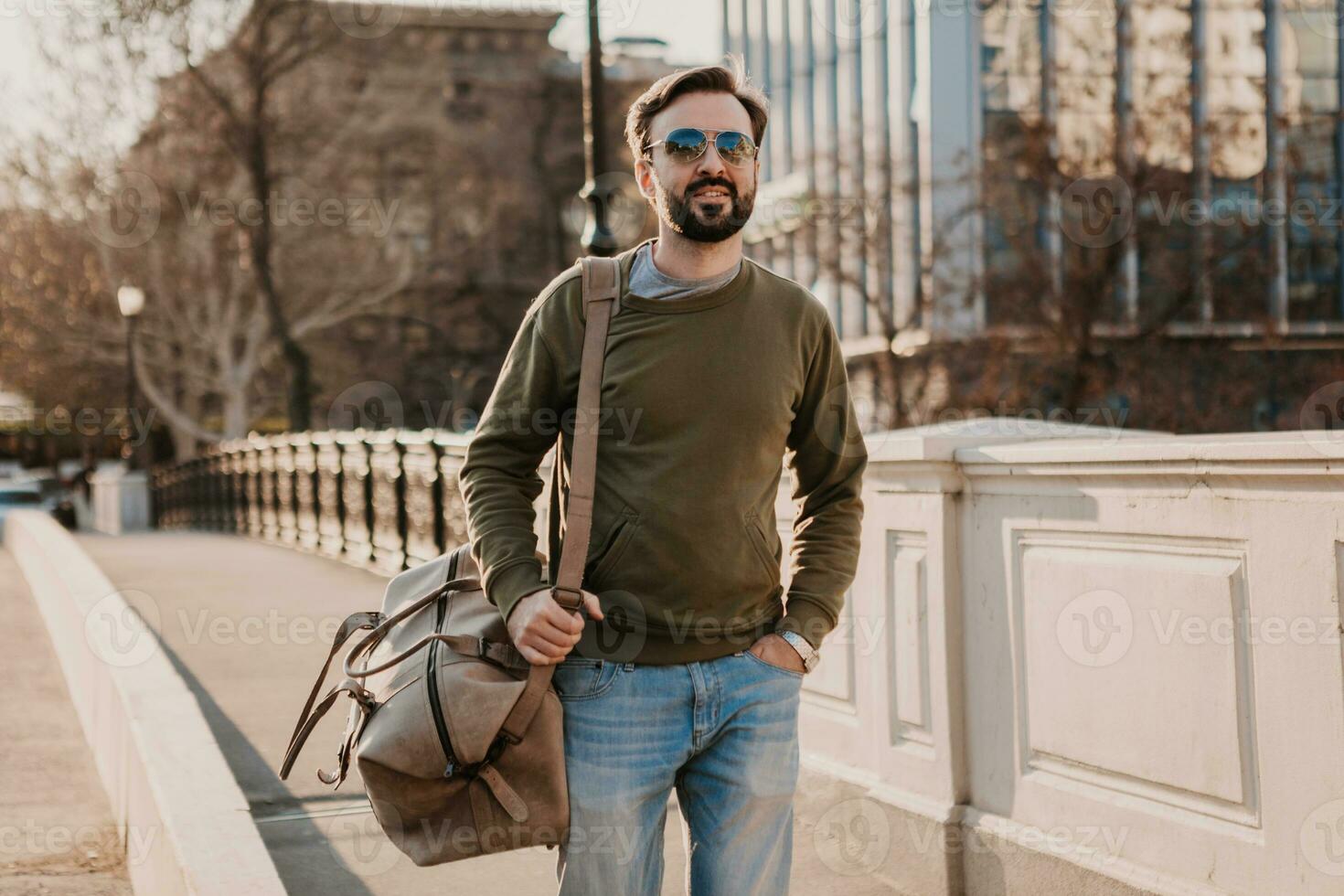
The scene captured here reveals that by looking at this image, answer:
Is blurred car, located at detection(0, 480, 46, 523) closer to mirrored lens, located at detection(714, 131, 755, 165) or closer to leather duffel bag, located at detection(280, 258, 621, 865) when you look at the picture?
leather duffel bag, located at detection(280, 258, 621, 865)

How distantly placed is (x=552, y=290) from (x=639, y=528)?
0.47 m

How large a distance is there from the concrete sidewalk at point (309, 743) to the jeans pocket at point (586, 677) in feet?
7.42

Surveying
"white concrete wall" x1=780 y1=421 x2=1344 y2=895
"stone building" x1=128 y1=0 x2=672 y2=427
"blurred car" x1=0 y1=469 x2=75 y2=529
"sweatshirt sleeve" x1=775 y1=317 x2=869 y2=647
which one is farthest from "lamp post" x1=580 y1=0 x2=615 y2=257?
"blurred car" x1=0 y1=469 x2=75 y2=529

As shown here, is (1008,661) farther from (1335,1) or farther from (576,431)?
(1335,1)

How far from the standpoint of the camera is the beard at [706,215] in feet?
9.19

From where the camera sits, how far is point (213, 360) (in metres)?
39.6

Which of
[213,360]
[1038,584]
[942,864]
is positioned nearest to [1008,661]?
[1038,584]

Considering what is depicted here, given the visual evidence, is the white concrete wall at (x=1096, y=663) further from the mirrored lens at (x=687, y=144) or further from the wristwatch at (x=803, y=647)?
the mirrored lens at (x=687, y=144)

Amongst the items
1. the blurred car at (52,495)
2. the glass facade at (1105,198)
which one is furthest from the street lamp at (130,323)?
the glass facade at (1105,198)

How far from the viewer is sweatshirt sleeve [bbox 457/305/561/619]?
279cm

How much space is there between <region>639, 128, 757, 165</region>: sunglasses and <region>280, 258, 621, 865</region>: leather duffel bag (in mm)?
273

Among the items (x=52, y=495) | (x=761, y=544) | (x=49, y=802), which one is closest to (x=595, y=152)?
(x=49, y=802)

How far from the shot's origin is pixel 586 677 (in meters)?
2.80

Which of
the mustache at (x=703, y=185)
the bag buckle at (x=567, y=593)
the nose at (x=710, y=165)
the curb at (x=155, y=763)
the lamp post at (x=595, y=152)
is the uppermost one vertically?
the lamp post at (x=595, y=152)
